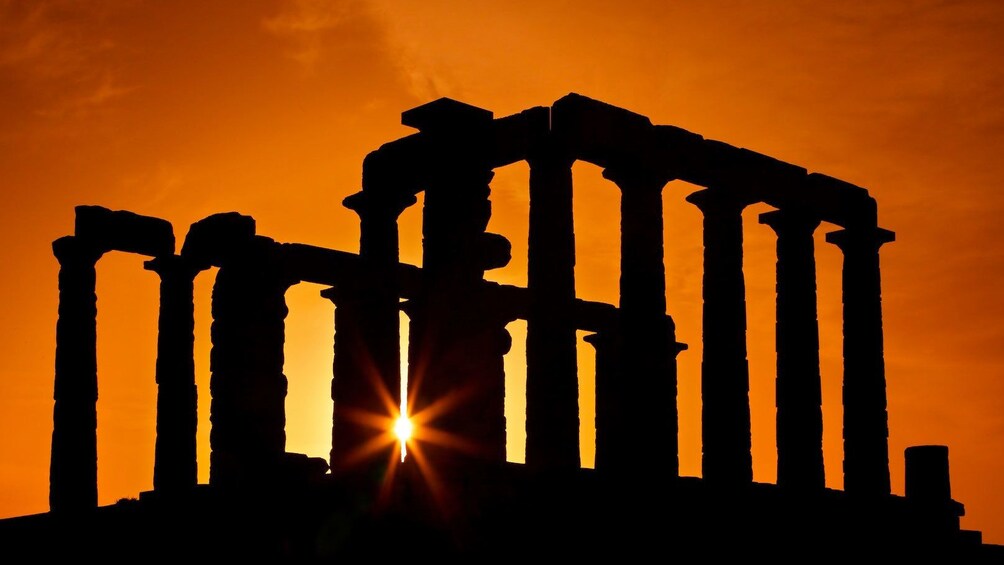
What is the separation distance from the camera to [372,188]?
150ft

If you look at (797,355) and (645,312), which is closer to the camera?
(645,312)

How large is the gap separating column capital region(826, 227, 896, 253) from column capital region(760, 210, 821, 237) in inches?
63.6

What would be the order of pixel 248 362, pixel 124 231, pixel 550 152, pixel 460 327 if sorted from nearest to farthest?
pixel 550 152 < pixel 460 327 < pixel 248 362 < pixel 124 231

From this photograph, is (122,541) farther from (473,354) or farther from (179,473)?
(179,473)

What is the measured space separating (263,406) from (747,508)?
14162 mm

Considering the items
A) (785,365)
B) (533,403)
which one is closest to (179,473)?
(533,403)

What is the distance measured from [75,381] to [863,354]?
22.1 m

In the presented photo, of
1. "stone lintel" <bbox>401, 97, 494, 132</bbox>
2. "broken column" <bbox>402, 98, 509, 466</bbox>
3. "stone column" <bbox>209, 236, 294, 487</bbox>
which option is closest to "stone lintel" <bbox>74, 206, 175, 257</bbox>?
"stone column" <bbox>209, 236, 294, 487</bbox>

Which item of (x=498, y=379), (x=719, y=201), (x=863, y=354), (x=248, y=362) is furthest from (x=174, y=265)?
(x=863, y=354)

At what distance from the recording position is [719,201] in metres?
45.8

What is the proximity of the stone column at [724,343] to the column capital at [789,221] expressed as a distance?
80.0 inches

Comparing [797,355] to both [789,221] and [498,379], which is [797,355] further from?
[498,379]

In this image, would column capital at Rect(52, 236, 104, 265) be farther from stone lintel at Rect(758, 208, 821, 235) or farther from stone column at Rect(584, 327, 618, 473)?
stone lintel at Rect(758, 208, 821, 235)

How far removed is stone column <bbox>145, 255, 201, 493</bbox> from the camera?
4812cm
